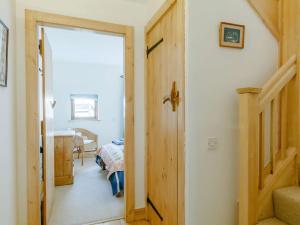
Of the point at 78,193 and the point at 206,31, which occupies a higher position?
the point at 206,31

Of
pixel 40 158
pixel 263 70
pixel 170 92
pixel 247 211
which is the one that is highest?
pixel 263 70

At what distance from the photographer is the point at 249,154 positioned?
1448 millimetres

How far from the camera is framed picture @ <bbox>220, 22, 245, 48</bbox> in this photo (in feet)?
5.22

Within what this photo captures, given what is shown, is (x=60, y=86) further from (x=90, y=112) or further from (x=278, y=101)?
(x=278, y=101)

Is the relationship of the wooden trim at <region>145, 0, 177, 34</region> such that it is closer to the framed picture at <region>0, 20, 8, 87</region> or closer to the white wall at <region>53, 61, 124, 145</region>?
the framed picture at <region>0, 20, 8, 87</region>

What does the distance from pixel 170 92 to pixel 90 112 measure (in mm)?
4551

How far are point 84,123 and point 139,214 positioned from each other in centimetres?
391

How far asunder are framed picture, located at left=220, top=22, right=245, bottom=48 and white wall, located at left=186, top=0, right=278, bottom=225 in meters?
0.04

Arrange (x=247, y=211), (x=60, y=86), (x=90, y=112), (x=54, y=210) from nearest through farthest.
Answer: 1. (x=247, y=211)
2. (x=54, y=210)
3. (x=60, y=86)
4. (x=90, y=112)

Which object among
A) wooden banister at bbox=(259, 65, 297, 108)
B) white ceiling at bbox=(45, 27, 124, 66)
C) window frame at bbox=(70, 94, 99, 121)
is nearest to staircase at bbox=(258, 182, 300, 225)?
wooden banister at bbox=(259, 65, 297, 108)

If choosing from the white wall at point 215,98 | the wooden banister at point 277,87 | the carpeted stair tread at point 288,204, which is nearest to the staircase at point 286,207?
the carpeted stair tread at point 288,204

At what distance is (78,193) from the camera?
10.4ft

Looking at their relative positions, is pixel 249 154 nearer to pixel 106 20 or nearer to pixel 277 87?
pixel 277 87

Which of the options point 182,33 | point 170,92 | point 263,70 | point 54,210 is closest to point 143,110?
point 170,92
